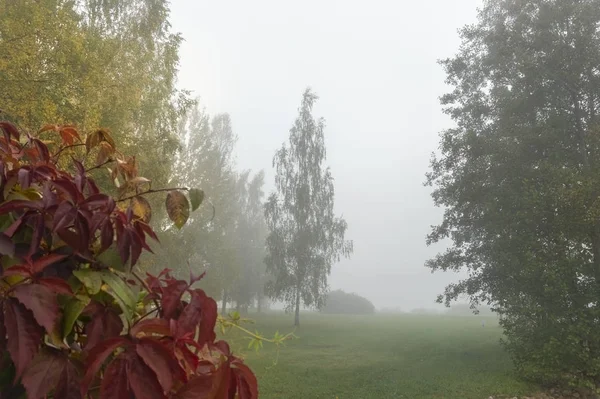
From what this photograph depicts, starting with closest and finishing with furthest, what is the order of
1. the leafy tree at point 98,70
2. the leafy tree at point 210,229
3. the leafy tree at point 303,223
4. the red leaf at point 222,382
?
the red leaf at point 222,382
the leafy tree at point 98,70
the leafy tree at point 210,229
the leafy tree at point 303,223

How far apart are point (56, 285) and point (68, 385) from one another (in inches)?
6.8

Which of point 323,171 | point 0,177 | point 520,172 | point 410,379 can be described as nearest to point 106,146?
point 0,177

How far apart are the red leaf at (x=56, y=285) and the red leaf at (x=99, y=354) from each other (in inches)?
4.3

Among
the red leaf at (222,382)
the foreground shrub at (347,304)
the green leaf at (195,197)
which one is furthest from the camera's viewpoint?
the foreground shrub at (347,304)

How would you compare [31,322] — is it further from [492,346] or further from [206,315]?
[492,346]

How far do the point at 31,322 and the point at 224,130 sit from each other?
26851mm

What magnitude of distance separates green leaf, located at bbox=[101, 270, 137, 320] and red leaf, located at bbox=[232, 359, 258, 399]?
23 centimetres

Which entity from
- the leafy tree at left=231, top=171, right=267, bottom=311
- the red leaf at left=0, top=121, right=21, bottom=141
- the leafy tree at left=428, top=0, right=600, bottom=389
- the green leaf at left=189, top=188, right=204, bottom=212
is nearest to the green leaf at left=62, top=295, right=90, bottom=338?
the green leaf at left=189, top=188, right=204, bottom=212

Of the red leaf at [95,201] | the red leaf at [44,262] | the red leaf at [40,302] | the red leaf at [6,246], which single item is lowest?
the red leaf at [40,302]

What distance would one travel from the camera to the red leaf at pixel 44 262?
678 millimetres

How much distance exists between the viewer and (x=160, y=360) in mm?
654

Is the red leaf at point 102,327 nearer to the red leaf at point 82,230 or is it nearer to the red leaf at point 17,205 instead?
the red leaf at point 82,230

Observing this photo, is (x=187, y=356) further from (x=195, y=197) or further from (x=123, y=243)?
(x=195, y=197)

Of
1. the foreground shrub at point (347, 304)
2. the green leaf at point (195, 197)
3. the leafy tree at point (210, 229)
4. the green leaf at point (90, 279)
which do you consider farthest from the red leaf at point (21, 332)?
the foreground shrub at point (347, 304)
